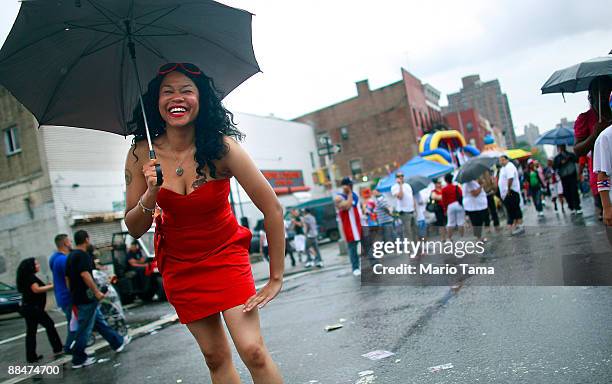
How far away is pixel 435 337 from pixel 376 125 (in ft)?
150

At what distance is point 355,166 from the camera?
51219mm

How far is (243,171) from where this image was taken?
2.74 meters

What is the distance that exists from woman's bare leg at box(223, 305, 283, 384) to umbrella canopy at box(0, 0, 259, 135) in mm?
1390

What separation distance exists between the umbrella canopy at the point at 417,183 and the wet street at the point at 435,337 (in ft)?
17.0

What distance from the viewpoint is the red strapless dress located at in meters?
2.68

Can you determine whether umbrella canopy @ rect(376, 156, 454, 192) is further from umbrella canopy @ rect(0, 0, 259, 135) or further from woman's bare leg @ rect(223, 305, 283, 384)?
woman's bare leg @ rect(223, 305, 283, 384)

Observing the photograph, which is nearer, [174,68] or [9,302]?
[174,68]

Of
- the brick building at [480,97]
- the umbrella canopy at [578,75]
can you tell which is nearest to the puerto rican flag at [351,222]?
the umbrella canopy at [578,75]

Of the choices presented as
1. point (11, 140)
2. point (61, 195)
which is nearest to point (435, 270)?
point (61, 195)

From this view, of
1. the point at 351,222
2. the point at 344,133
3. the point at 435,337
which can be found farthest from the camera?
the point at 344,133

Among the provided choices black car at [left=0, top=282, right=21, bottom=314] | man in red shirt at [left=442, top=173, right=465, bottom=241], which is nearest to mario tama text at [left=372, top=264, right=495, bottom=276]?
man in red shirt at [left=442, top=173, right=465, bottom=241]

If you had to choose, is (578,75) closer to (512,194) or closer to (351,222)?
(351,222)

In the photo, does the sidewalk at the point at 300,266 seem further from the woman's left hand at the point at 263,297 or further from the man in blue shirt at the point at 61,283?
the woman's left hand at the point at 263,297

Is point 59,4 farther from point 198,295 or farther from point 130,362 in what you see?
point 130,362
